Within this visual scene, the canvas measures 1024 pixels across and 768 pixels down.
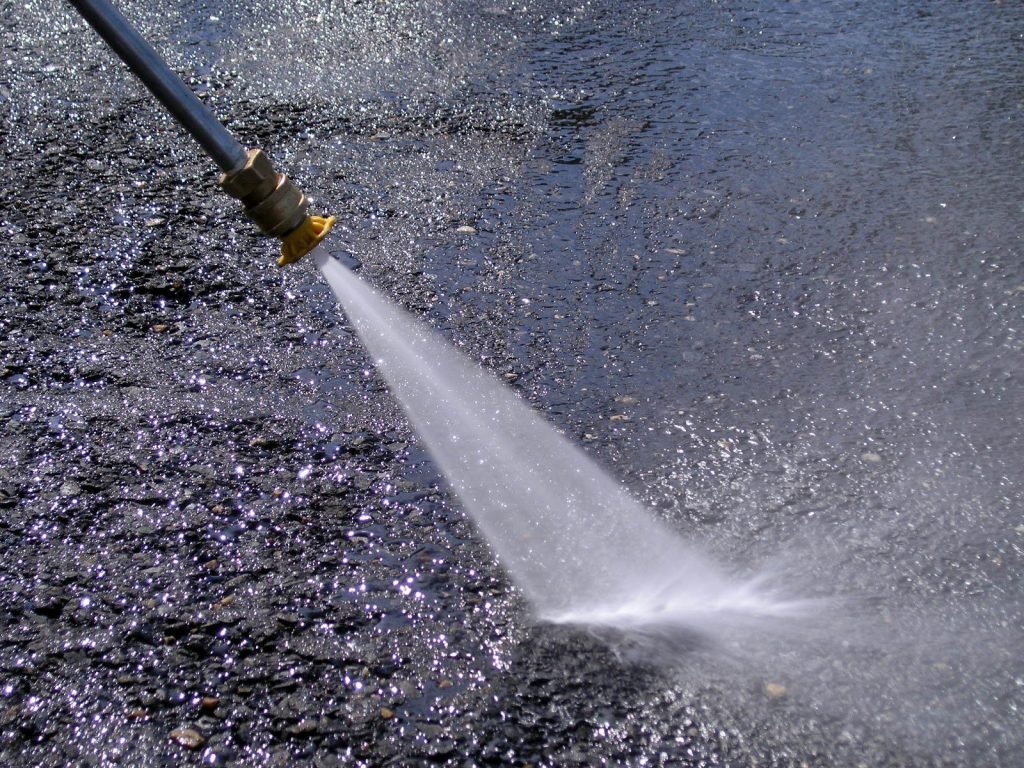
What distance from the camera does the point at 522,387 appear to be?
285 cm

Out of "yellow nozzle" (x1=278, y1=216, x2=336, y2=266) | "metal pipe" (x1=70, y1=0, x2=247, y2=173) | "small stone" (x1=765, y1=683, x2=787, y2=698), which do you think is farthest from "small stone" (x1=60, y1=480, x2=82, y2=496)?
"small stone" (x1=765, y1=683, x2=787, y2=698)

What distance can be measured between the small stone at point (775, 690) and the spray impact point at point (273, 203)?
1.35 metres

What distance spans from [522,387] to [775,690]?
1.15 m

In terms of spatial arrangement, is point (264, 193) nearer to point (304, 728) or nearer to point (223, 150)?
point (223, 150)

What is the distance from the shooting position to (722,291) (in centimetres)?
320

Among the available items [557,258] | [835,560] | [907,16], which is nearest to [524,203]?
[557,258]

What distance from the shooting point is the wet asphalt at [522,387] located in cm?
197

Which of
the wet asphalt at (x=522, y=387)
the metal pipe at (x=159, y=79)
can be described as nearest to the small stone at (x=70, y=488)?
the wet asphalt at (x=522, y=387)

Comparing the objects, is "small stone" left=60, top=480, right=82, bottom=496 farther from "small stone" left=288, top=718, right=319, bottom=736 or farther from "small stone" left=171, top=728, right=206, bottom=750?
"small stone" left=288, top=718, right=319, bottom=736

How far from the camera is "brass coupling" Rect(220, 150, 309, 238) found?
2.30 metres

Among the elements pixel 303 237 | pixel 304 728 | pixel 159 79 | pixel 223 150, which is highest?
pixel 159 79

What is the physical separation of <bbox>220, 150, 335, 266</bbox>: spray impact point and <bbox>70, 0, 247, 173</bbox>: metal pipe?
0.13ft

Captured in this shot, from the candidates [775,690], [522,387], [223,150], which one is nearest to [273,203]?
[223,150]

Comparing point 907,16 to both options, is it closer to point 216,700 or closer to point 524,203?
point 524,203
